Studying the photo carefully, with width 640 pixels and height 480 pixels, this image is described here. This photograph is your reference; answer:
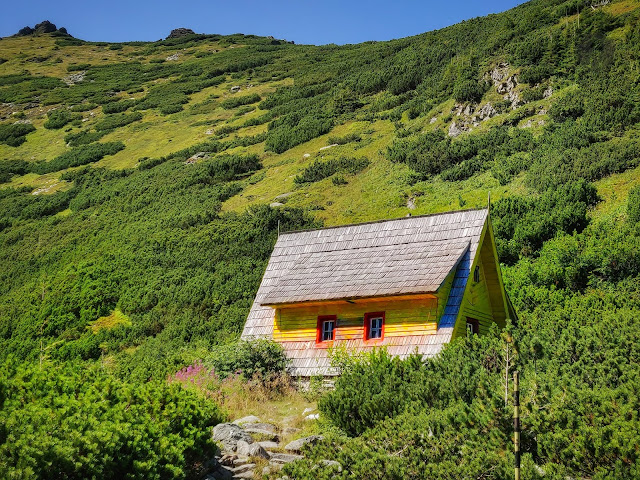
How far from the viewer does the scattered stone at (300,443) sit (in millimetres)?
12008

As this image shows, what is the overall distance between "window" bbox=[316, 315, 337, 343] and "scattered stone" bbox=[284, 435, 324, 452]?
21.6 ft

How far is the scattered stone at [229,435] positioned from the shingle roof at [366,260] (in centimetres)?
631

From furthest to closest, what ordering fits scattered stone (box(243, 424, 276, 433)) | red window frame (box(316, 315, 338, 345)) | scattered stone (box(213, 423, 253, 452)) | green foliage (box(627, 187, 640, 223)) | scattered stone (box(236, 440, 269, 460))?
1. green foliage (box(627, 187, 640, 223))
2. red window frame (box(316, 315, 338, 345))
3. scattered stone (box(243, 424, 276, 433))
4. scattered stone (box(213, 423, 253, 452))
5. scattered stone (box(236, 440, 269, 460))

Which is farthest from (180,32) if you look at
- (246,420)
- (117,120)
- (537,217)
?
(246,420)

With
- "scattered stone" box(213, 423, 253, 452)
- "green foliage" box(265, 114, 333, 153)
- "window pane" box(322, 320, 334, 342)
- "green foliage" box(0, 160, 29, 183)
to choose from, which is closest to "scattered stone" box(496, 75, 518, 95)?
"green foliage" box(265, 114, 333, 153)

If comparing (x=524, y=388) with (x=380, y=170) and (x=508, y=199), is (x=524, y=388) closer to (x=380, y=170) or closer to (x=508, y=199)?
(x=508, y=199)

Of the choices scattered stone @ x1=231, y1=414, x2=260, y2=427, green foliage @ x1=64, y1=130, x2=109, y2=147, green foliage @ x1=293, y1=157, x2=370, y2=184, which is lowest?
scattered stone @ x1=231, y1=414, x2=260, y2=427

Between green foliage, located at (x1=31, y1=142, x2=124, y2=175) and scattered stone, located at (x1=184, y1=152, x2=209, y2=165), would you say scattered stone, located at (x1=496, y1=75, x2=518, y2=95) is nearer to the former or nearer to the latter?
scattered stone, located at (x1=184, y1=152, x2=209, y2=165)

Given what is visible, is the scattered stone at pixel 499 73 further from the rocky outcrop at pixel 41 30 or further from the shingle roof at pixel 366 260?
the rocky outcrop at pixel 41 30

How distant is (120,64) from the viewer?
100250 mm

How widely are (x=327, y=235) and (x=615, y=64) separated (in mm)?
25939

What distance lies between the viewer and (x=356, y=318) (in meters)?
18.8

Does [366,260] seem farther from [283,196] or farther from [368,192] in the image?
[283,196]

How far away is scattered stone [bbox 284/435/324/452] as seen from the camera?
12.0 metres
